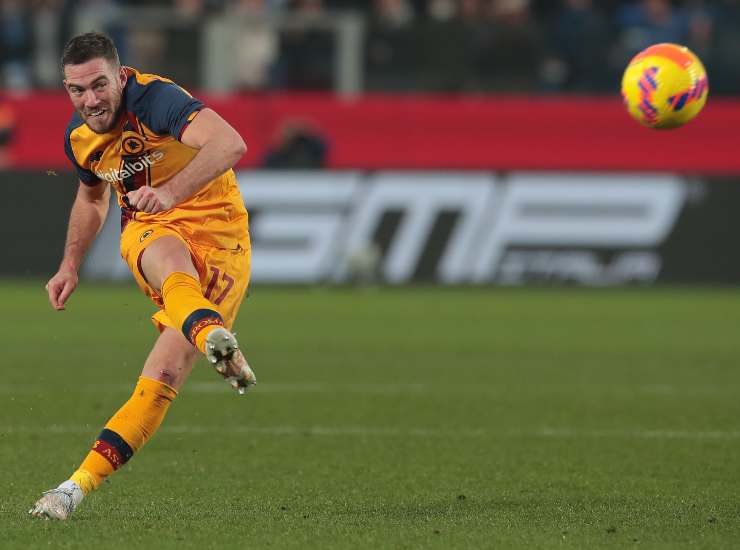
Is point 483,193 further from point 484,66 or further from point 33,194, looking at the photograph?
point 33,194

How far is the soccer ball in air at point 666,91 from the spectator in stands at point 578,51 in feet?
44.6

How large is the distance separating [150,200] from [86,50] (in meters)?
0.74

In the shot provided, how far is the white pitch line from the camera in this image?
880 centimetres

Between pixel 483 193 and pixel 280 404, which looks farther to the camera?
pixel 483 193

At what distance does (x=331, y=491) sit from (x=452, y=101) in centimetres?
1501

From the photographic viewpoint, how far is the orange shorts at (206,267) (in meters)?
6.52

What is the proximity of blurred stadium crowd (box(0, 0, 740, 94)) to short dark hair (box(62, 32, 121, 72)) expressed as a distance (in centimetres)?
1525

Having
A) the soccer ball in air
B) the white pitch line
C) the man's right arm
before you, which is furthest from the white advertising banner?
the man's right arm

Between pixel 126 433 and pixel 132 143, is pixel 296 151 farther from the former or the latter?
pixel 126 433

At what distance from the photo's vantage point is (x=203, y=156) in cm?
604

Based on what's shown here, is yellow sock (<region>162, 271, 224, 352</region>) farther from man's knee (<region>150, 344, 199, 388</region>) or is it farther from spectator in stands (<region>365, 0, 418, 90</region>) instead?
spectator in stands (<region>365, 0, 418, 90</region>)

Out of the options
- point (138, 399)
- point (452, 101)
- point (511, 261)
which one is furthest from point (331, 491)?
point (452, 101)

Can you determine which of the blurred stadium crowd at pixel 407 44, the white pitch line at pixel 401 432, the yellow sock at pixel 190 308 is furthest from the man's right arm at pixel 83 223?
the blurred stadium crowd at pixel 407 44

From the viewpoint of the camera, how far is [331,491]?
7.01 meters
